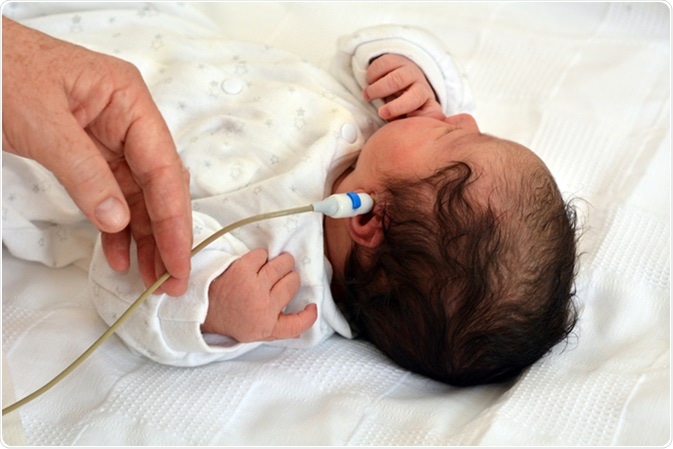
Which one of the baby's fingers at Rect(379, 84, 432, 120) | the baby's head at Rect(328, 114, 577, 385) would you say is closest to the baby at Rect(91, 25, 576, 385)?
the baby's head at Rect(328, 114, 577, 385)

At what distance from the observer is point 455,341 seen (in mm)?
1090

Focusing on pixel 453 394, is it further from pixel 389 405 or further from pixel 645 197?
pixel 645 197

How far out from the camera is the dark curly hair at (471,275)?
41.8 inches

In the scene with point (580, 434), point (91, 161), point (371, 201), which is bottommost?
point (580, 434)

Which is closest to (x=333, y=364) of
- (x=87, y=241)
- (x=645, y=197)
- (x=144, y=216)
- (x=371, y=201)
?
(x=371, y=201)

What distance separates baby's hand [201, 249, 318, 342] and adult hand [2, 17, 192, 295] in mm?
98

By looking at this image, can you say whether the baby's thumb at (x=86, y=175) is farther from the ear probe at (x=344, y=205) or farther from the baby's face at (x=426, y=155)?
the baby's face at (x=426, y=155)

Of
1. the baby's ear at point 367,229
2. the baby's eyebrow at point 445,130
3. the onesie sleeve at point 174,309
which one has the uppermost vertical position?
the baby's eyebrow at point 445,130

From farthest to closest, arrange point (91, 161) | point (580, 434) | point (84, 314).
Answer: point (84, 314) < point (580, 434) < point (91, 161)

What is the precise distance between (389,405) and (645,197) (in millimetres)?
601

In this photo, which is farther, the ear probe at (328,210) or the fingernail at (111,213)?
the ear probe at (328,210)

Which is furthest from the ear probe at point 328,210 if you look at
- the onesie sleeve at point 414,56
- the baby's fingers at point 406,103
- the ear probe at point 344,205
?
the onesie sleeve at point 414,56

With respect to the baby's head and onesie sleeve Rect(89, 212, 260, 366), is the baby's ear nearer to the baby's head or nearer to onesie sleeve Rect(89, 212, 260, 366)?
the baby's head

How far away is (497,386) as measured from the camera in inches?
45.1
